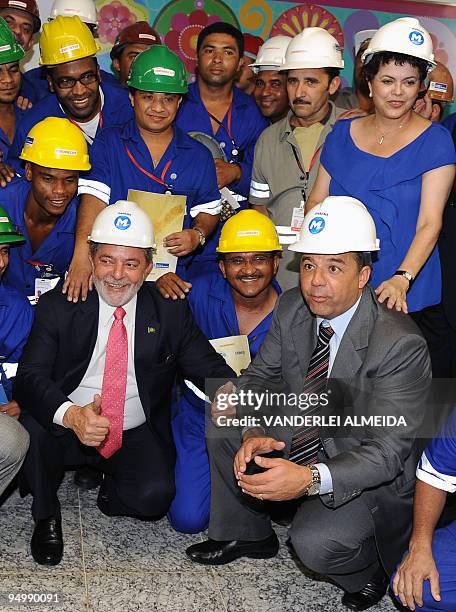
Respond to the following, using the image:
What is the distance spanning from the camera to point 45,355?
3783 mm

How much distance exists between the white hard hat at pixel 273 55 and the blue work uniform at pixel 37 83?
89 centimetres

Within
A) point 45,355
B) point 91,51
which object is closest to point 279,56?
point 91,51

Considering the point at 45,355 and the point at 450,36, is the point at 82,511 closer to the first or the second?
the point at 45,355

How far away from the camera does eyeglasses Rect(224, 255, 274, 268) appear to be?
13.6 ft

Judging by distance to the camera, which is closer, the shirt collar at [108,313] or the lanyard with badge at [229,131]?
the shirt collar at [108,313]

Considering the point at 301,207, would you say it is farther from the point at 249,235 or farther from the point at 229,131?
the point at 229,131

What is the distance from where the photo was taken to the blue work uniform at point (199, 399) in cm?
410

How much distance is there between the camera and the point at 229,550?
12.2 ft

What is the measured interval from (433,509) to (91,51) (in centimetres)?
292

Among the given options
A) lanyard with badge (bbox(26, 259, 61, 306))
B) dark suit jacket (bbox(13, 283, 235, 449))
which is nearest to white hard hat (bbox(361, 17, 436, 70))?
dark suit jacket (bbox(13, 283, 235, 449))

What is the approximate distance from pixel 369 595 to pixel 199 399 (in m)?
1.28

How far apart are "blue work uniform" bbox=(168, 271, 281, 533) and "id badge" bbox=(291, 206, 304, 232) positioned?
1.05 ft

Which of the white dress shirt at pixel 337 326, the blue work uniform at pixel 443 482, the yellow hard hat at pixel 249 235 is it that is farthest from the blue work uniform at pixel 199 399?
the blue work uniform at pixel 443 482

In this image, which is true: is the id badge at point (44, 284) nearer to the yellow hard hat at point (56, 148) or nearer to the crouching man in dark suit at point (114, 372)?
the crouching man in dark suit at point (114, 372)
